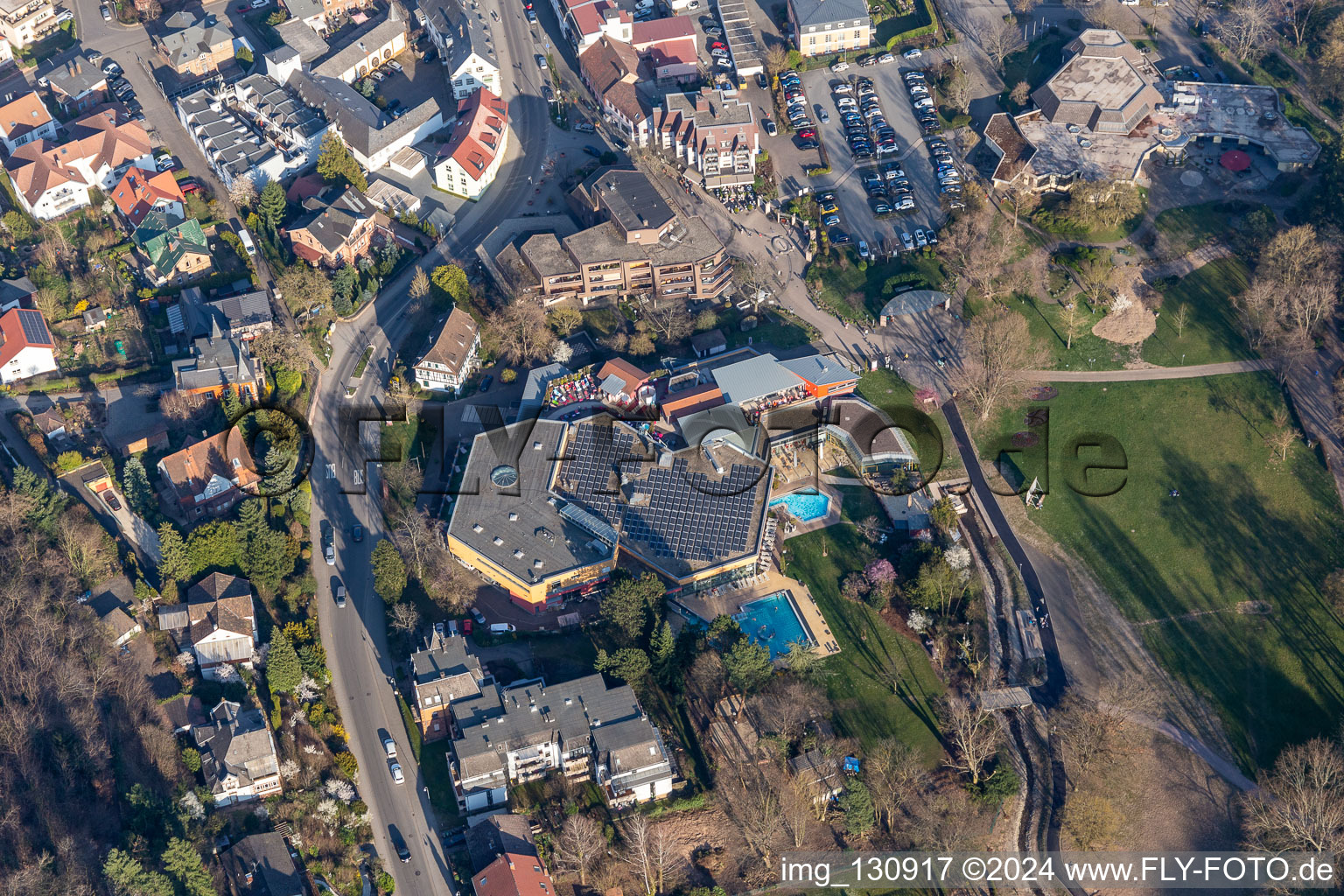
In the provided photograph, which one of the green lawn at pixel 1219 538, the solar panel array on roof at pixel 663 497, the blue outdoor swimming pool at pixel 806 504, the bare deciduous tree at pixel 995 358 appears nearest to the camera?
the green lawn at pixel 1219 538

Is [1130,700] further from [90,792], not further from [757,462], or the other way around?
[90,792]

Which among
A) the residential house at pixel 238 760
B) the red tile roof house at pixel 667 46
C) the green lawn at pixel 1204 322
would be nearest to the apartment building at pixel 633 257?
the red tile roof house at pixel 667 46

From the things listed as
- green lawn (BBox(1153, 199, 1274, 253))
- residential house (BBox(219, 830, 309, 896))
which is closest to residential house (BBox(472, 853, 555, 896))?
residential house (BBox(219, 830, 309, 896))

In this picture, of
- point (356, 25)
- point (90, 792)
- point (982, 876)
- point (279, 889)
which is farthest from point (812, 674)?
point (356, 25)

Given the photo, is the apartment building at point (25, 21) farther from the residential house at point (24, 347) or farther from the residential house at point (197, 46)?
the residential house at point (24, 347)

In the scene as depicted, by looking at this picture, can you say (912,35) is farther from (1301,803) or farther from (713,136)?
(1301,803)

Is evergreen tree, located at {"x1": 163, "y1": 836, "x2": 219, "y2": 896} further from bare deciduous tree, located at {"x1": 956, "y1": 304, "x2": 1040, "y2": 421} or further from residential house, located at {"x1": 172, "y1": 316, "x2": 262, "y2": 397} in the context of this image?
bare deciduous tree, located at {"x1": 956, "y1": 304, "x2": 1040, "y2": 421}

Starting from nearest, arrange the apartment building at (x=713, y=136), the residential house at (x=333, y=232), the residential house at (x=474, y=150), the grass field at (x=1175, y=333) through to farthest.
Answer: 1. the grass field at (x=1175, y=333)
2. the residential house at (x=333, y=232)
3. the residential house at (x=474, y=150)
4. the apartment building at (x=713, y=136)
